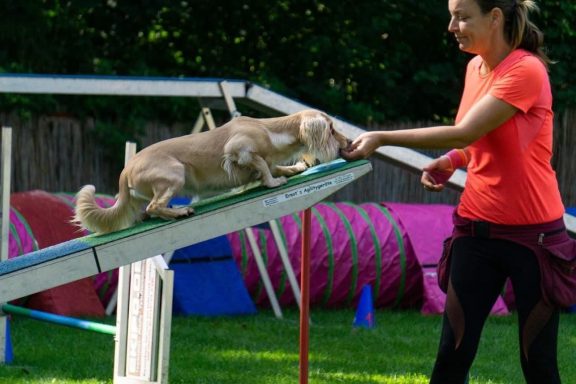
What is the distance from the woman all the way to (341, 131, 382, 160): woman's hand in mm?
11

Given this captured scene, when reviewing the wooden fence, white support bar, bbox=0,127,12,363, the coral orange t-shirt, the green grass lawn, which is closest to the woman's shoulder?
the coral orange t-shirt

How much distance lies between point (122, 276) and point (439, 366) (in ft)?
6.67

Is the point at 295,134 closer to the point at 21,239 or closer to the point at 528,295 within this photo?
the point at 528,295

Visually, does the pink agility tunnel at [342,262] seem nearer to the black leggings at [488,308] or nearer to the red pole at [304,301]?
the red pole at [304,301]

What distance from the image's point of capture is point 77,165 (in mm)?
11414

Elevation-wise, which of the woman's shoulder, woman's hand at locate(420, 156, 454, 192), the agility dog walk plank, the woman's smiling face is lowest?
the agility dog walk plank

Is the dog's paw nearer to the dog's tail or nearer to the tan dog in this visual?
the tan dog

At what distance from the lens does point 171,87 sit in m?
7.38

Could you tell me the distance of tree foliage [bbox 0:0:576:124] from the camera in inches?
487

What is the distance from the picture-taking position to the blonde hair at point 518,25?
143 inches

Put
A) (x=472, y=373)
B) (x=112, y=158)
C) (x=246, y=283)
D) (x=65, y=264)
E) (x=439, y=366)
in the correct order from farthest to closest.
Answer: (x=112, y=158)
(x=246, y=283)
(x=472, y=373)
(x=439, y=366)
(x=65, y=264)

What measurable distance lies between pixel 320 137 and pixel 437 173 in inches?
19.6

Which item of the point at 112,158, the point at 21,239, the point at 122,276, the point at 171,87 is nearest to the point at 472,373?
the point at 122,276

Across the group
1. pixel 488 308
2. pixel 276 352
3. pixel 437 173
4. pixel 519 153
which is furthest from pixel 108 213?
pixel 276 352
